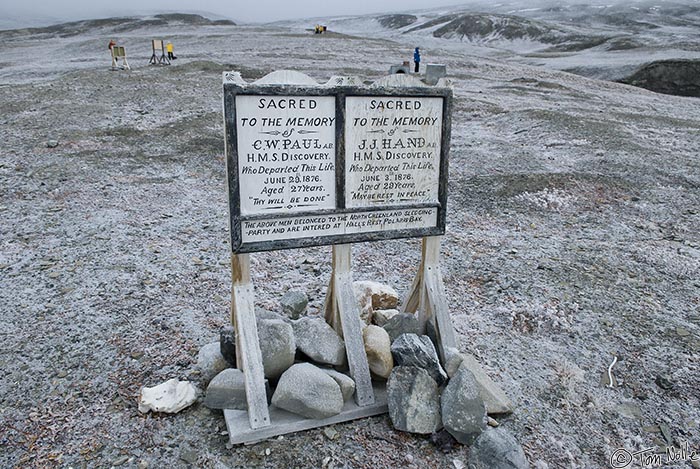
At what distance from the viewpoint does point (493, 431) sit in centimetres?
384

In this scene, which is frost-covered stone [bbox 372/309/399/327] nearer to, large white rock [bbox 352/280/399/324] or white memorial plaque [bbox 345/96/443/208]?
large white rock [bbox 352/280/399/324]

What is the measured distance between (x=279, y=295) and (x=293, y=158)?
2519mm

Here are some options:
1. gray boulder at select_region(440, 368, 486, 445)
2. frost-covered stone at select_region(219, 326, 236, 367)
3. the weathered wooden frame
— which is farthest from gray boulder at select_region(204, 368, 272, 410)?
gray boulder at select_region(440, 368, 486, 445)

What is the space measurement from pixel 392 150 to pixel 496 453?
2332mm

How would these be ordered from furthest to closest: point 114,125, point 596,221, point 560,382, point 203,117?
point 203,117 → point 114,125 → point 596,221 → point 560,382

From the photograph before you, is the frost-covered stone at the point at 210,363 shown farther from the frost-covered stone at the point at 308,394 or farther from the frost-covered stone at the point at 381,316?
the frost-covered stone at the point at 381,316

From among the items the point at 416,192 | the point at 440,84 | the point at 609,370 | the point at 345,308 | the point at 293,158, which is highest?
the point at 440,84

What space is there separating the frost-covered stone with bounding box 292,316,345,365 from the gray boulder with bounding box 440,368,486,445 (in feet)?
2.93

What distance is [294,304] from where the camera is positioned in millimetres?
5305

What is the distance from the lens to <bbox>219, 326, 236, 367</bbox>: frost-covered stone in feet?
14.2

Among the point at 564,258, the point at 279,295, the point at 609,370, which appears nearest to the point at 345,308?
the point at 279,295

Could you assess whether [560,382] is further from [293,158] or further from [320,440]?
[293,158]

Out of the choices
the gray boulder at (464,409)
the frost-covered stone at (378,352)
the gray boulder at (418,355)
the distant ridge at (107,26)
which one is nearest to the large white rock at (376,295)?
the frost-covered stone at (378,352)

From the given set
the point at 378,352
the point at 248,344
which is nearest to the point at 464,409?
the point at 378,352
